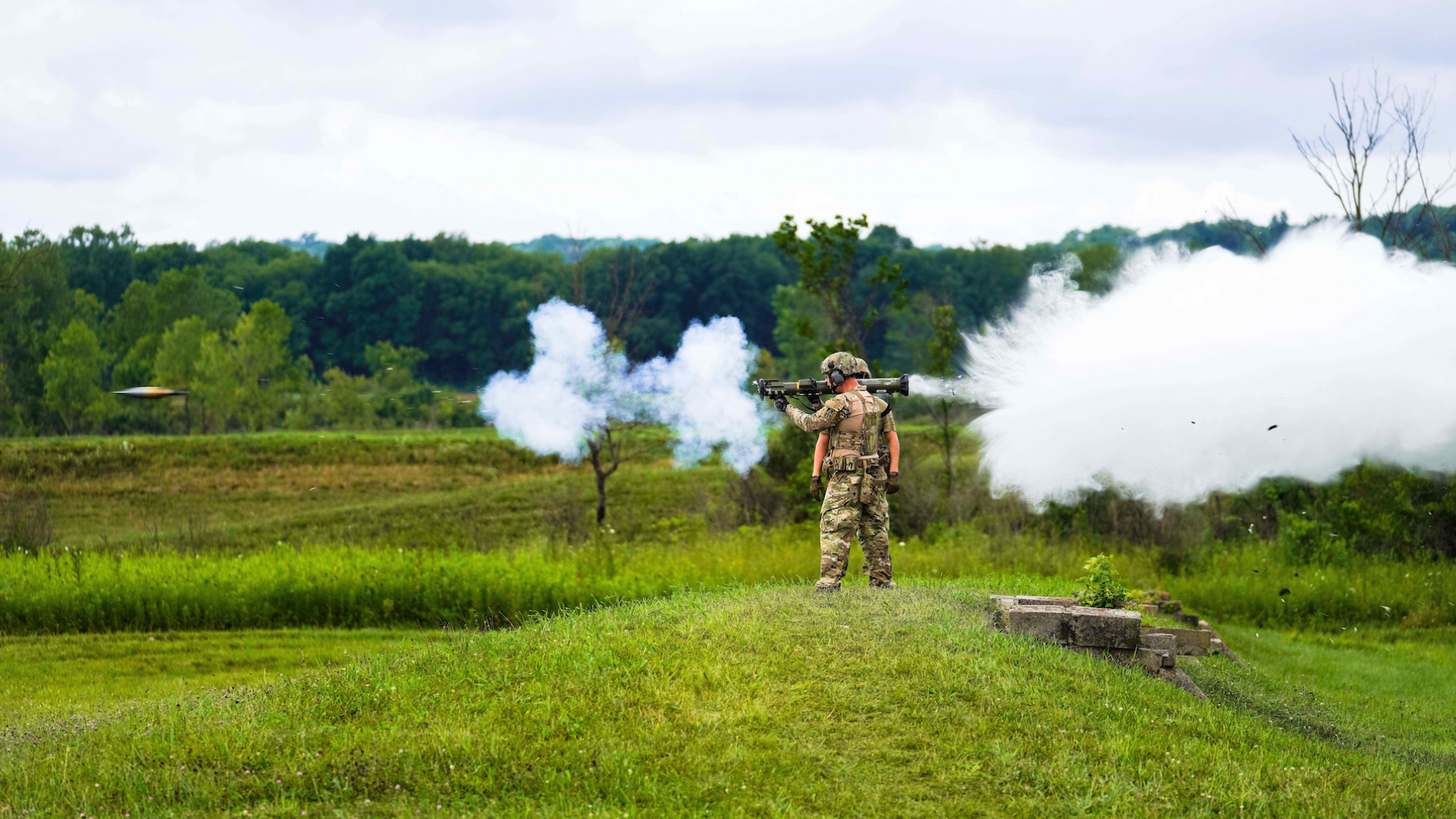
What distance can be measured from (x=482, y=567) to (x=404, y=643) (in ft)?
22.4

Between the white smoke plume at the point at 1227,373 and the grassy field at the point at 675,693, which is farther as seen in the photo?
the white smoke plume at the point at 1227,373

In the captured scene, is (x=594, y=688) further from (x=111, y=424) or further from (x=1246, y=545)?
(x=111, y=424)

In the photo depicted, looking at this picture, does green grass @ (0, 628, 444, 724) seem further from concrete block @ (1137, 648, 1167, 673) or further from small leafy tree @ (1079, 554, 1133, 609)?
concrete block @ (1137, 648, 1167, 673)

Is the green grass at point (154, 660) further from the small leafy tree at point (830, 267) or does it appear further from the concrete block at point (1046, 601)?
the small leafy tree at point (830, 267)

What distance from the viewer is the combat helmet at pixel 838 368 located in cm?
1264

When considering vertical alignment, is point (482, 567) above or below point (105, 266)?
below

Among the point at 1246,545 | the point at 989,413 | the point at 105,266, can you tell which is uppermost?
the point at 105,266

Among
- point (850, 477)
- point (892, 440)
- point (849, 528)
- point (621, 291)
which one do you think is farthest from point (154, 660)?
point (621, 291)

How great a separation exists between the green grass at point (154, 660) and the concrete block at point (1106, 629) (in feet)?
19.8

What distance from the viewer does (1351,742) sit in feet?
30.9

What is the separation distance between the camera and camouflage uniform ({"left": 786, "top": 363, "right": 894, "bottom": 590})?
40.7 ft

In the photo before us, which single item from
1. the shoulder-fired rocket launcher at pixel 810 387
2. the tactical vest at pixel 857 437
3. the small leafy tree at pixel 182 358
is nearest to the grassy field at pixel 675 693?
the tactical vest at pixel 857 437

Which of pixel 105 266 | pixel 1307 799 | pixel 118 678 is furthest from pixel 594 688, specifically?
pixel 105 266

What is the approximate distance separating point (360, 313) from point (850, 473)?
57.7m
